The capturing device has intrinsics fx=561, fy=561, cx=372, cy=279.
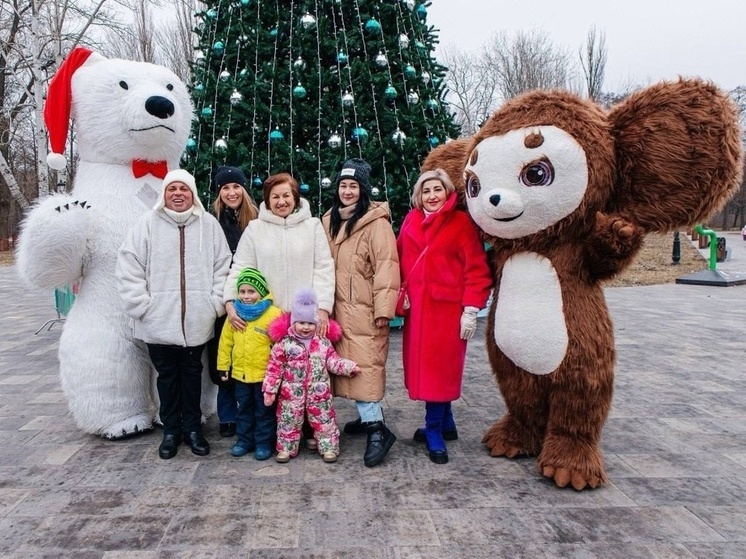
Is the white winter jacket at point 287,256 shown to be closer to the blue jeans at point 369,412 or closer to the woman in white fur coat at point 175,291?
the woman in white fur coat at point 175,291

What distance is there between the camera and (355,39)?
5512 mm

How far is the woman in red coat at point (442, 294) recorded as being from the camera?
3166 millimetres

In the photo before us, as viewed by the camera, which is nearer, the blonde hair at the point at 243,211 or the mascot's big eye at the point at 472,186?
the mascot's big eye at the point at 472,186

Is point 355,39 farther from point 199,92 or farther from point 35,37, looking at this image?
point 35,37

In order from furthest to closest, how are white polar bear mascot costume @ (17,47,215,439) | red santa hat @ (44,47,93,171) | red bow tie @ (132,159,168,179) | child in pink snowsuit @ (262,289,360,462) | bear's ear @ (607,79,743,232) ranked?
red bow tie @ (132,159,168,179)
red santa hat @ (44,47,93,171)
white polar bear mascot costume @ (17,47,215,439)
child in pink snowsuit @ (262,289,360,462)
bear's ear @ (607,79,743,232)

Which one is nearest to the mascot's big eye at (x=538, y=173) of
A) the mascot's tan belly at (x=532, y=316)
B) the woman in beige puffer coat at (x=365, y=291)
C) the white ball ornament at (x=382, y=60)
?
the mascot's tan belly at (x=532, y=316)

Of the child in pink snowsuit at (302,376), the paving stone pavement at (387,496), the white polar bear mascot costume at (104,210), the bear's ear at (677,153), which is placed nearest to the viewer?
the paving stone pavement at (387,496)

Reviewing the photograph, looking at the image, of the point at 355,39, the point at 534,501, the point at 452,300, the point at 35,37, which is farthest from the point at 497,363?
the point at 35,37

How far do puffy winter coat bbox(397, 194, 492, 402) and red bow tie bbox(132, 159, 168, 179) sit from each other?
1.86 meters

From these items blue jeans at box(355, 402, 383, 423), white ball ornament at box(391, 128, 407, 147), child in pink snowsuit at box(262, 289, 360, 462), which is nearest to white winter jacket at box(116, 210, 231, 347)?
child in pink snowsuit at box(262, 289, 360, 462)

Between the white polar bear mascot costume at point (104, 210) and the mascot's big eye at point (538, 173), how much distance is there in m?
2.27

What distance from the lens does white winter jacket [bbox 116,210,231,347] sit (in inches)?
126

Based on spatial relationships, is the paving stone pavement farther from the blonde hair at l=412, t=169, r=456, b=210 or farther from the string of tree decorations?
the string of tree decorations

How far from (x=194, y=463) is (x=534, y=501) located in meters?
1.88
